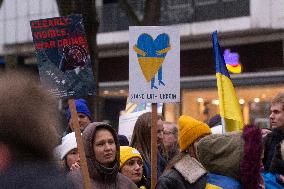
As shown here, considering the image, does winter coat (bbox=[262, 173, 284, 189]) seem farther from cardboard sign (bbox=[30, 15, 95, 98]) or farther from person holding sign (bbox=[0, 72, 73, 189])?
person holding sign (bbox=[0, 72, 73, 189])

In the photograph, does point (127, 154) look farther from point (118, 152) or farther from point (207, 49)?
point (207, 49)

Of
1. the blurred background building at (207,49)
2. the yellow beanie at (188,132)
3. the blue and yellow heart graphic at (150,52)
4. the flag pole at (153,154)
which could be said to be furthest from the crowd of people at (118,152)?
the blurred background building at (207,49)

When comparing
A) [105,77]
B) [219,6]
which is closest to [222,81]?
[219,6]

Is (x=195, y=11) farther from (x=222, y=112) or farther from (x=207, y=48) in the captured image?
(x=222, y=112)

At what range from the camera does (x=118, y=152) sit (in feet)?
15.7

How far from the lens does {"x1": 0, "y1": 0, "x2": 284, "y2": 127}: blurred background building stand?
57.3ft

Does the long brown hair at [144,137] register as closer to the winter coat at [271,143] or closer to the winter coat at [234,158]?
the winter coat at [271,143]

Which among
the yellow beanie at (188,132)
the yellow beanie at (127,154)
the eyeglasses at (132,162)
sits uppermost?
the yellow beanie at (188,132)

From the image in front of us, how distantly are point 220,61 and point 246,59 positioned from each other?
12.7 m

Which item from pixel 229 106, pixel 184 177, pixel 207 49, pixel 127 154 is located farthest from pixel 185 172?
pixel 207 49

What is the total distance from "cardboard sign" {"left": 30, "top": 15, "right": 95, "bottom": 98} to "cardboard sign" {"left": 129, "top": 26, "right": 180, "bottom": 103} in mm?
536

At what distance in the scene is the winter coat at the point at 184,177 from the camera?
4320 millimetres

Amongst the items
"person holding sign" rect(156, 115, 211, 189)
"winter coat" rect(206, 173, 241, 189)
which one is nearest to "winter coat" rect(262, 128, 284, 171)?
"person holding sign" rect(156, 115, 211, 189)

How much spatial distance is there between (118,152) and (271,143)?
125 centimetres
